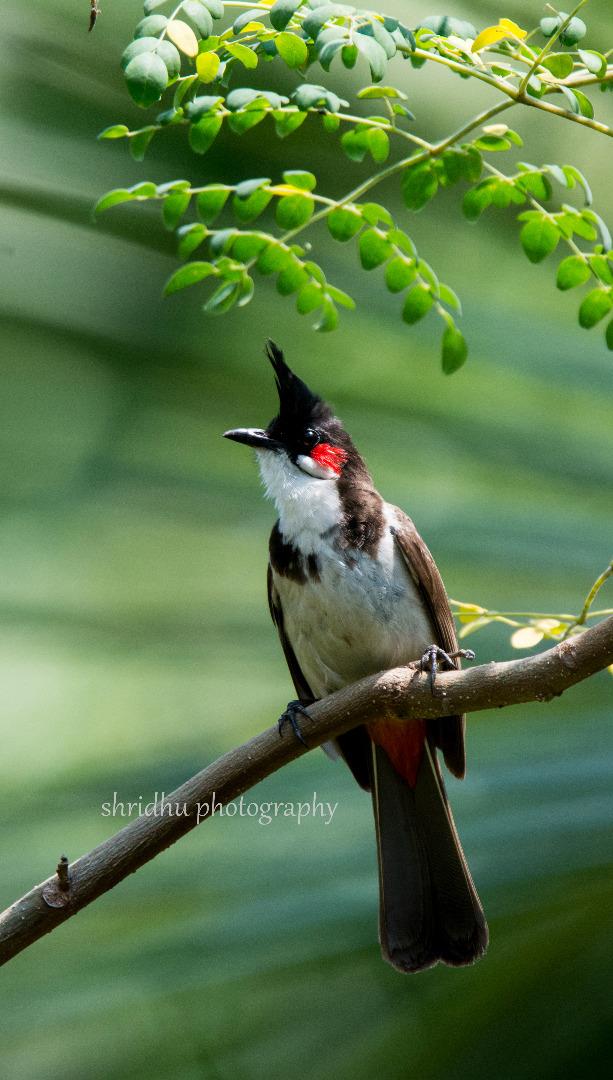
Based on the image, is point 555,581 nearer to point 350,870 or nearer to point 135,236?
point 350,870

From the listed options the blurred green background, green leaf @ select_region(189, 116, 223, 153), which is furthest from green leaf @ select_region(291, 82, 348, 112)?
the blurred green background

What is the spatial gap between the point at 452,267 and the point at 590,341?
0.26 m

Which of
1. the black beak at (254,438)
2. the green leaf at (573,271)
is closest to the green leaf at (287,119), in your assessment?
the green leaf at (573,271)

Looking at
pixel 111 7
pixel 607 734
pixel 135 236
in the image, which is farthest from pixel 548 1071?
pixel 111 7

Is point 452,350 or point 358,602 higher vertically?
point 452,350

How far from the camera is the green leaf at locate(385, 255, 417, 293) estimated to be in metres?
1.40

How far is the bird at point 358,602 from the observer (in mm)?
2092

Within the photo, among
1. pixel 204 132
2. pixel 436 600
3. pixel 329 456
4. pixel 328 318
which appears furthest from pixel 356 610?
pixel 204 132

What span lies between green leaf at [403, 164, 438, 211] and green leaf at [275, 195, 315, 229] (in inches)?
4.3

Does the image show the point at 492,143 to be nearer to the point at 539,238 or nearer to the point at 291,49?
the point at 539,238

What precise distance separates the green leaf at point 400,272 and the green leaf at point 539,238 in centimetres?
13

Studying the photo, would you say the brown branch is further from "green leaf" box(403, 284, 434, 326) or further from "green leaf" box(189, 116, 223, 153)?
"green leaf" box(189, 116, 223, 153)

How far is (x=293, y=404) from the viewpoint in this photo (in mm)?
2166

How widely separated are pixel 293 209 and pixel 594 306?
37 cm
